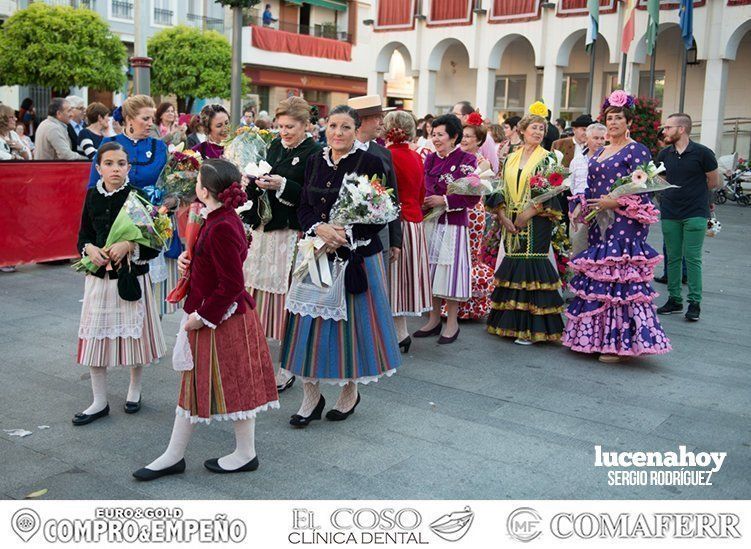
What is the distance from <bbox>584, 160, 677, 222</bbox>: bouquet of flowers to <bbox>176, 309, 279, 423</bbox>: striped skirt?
367 cm

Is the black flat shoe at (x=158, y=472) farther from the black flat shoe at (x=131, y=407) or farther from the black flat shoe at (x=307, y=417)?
the black flat shoe at (x=131, y=407)

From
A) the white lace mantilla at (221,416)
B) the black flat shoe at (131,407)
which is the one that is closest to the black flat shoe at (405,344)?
the black flat shoe at (131,407)

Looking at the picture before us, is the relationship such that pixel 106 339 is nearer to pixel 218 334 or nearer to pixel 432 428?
pixel 218 334

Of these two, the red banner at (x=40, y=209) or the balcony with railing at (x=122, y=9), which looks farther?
the balcony with railing at (x=122, y=9)

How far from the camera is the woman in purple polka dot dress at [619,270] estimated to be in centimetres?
672

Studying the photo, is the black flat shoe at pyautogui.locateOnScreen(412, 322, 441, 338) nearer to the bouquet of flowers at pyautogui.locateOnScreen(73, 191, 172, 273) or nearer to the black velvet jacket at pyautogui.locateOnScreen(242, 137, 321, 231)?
the black velvet jacket at pyautogui.locateOnScreen(242, 137, 321, 231)

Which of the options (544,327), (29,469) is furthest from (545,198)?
(29,469)

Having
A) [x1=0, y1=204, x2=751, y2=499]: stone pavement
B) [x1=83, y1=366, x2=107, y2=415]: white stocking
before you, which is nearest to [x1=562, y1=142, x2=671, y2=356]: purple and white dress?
[x1=0, y1=204, x2=751, y2=499]: stone pavement

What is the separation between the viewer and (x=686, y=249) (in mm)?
8695

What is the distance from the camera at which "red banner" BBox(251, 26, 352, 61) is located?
38.7 meters

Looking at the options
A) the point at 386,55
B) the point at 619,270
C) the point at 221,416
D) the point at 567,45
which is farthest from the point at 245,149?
the point at 386,55

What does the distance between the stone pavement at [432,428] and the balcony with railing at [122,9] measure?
1169 inches

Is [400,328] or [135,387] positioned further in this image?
[400,328]

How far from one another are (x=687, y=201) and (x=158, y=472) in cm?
643
